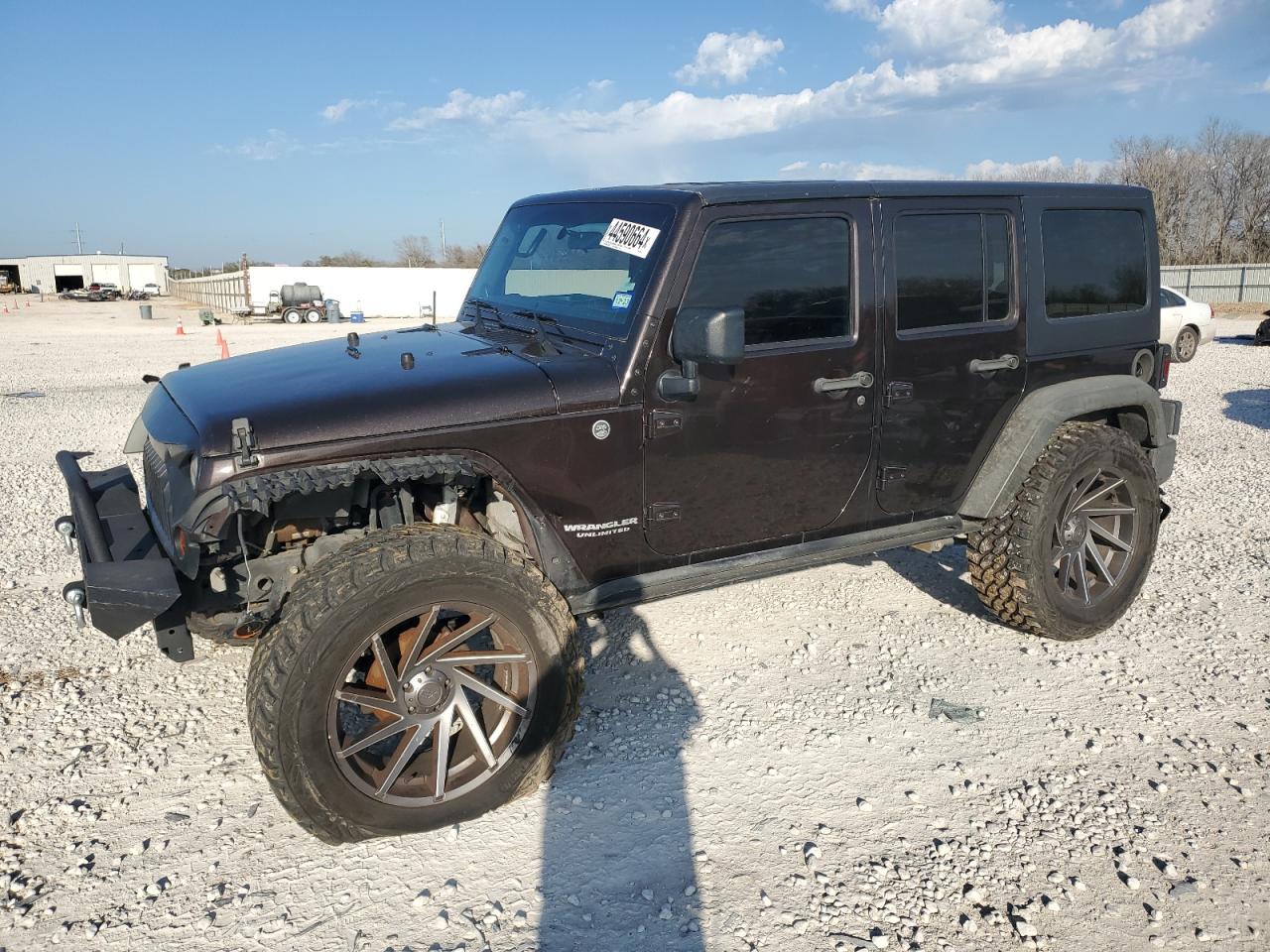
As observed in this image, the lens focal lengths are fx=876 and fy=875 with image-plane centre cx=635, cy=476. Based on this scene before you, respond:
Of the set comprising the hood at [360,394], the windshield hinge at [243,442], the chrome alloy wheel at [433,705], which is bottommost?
the chrome alloy wheel at [433,705]

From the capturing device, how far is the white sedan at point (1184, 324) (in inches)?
640

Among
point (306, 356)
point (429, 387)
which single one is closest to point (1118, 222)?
point (429, 387)

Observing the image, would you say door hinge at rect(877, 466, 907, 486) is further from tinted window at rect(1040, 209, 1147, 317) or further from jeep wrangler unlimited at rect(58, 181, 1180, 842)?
tinted window at rect(1040, 209, 1147, 317)

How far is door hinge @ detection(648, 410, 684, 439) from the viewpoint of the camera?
3.31 meters

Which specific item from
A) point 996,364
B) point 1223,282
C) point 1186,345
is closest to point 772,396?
point 996,364

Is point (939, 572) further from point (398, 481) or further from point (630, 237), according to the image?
point (398, 481)

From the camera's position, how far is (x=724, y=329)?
10.1ft

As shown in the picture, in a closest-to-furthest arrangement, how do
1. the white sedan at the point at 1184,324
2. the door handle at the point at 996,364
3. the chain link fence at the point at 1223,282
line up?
1. the door handle at the point at 996,364
2. the white sedan at the point at 1184,324
3. the chain link fence at the point at 1223,282

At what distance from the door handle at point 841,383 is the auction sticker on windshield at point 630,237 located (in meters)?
0.89

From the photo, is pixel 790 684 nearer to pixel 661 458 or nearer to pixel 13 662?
pixel 661 458

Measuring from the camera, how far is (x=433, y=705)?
301 centimetres

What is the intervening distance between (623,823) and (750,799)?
484 mm

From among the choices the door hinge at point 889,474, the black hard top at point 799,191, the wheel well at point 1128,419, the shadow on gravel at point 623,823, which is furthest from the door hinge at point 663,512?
the wheel well at point 1128,419

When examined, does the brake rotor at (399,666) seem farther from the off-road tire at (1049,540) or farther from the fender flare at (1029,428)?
the off-road tire at (1049,540)
